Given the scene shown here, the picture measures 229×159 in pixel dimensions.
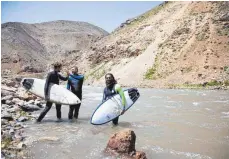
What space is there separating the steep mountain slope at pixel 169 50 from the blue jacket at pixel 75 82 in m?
28.6

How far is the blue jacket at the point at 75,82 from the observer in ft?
35.2

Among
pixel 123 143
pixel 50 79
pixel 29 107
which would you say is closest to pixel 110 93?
pixel 50 79

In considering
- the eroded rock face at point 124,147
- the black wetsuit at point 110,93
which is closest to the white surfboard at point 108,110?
the black wetsuit at point 110,93

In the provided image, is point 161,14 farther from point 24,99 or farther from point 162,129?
point 162,129

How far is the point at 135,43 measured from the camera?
187ft

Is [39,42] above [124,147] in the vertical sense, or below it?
above

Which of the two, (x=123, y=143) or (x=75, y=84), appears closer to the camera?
(x=123, y=143)

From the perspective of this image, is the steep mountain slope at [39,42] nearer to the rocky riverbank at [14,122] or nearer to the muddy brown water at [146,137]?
the rocky riverbank at [14,122]

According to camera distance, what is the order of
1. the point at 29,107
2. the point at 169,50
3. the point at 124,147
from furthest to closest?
the point at 169,50 < the point at 29,107 < the point at 124,147

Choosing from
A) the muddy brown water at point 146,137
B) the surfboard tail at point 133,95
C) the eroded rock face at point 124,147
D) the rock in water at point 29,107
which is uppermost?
the surfboard tail at point 133,95

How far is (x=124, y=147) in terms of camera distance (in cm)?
653

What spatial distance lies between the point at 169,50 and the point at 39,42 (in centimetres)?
7326

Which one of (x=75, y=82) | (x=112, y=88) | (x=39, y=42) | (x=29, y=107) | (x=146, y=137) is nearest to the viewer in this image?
(x=146, y=137)

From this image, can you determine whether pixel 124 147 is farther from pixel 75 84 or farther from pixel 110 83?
pixel 75 84
